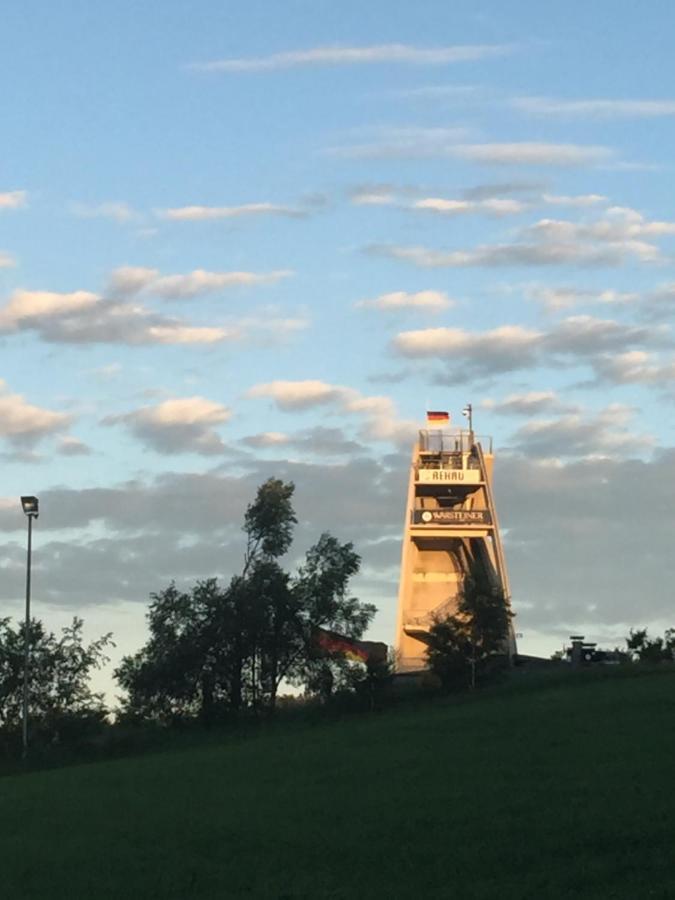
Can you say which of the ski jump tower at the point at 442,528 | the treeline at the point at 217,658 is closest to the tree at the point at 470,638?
the treeline at the point at 217,658

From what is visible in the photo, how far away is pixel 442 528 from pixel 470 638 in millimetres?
34442

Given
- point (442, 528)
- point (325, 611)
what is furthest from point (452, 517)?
point (325, 611)

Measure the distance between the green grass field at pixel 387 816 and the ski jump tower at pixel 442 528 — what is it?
49.1m

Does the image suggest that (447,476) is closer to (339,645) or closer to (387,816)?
(339,645)

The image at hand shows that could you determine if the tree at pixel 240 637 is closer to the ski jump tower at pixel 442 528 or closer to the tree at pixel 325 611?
the tree at pixel 325 611

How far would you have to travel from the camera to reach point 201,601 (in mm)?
72938

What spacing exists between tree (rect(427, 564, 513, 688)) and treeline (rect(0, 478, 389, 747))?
14.0 ft

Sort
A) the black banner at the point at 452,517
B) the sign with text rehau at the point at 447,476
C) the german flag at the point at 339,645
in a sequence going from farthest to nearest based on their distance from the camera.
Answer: the sign with text rehau at the point at 447,476
the black banner at the point at 452,517
the german flag at the point at 339,645

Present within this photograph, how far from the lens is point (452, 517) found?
100562 millimetres

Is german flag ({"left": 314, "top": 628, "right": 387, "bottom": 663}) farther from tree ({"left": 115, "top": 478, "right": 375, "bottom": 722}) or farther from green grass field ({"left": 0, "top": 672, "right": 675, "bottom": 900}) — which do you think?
green grass field ({"left": 0, "top": 672, "right": 675, "bottom": 900})

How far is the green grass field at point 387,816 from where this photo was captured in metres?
24.9

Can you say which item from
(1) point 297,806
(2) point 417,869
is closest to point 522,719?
(1) point 297,806

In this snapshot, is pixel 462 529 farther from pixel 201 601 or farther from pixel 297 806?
pixel 297 806

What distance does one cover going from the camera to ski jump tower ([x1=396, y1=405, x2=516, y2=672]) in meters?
100
